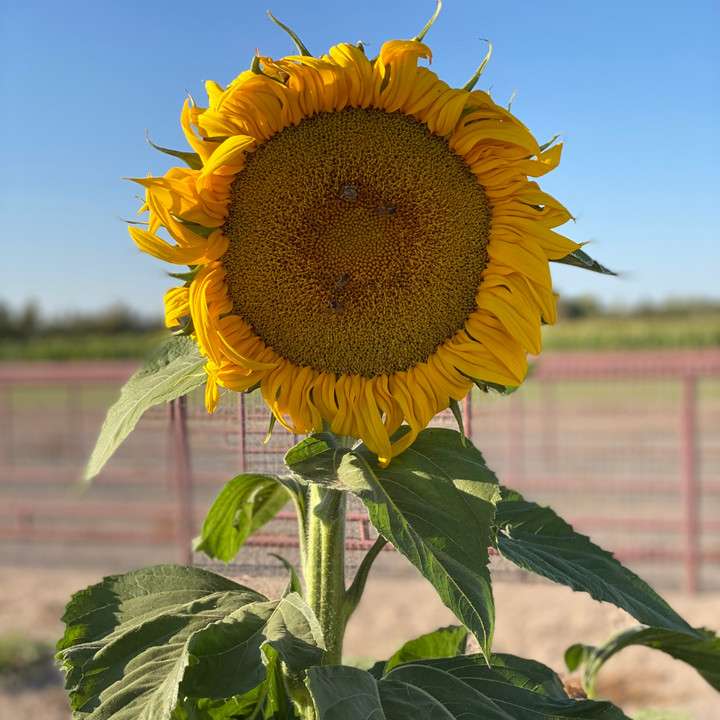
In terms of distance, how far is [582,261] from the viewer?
0.72m

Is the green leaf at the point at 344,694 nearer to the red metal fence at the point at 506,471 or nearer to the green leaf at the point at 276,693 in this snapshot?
the green leaf at the point at 276,693

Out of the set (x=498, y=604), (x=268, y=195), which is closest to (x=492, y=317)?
(x=268, y=195)

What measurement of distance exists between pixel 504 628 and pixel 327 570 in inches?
129

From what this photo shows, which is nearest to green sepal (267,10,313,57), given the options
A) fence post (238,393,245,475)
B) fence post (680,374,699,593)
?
fence post (238,393,245,475)

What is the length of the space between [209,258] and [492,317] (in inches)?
11.3

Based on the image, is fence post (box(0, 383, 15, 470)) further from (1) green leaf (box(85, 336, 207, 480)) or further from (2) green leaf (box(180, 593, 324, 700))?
(2) green leaf (box(180, 593, 324, 700))

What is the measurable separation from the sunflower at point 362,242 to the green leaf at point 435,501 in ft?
0.09

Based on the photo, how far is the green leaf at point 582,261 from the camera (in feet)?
2.38

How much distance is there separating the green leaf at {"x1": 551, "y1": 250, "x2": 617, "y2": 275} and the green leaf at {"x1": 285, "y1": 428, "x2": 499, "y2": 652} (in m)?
0.21

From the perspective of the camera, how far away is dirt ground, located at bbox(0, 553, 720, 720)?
3.04 m

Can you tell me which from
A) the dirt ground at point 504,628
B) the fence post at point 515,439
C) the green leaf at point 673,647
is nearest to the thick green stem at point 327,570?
the green leaf at point 673,647

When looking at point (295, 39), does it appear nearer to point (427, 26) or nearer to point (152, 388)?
point (427, 26)

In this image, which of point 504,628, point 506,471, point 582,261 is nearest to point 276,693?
point 582,261

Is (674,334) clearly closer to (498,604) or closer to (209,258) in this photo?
(498,604)
